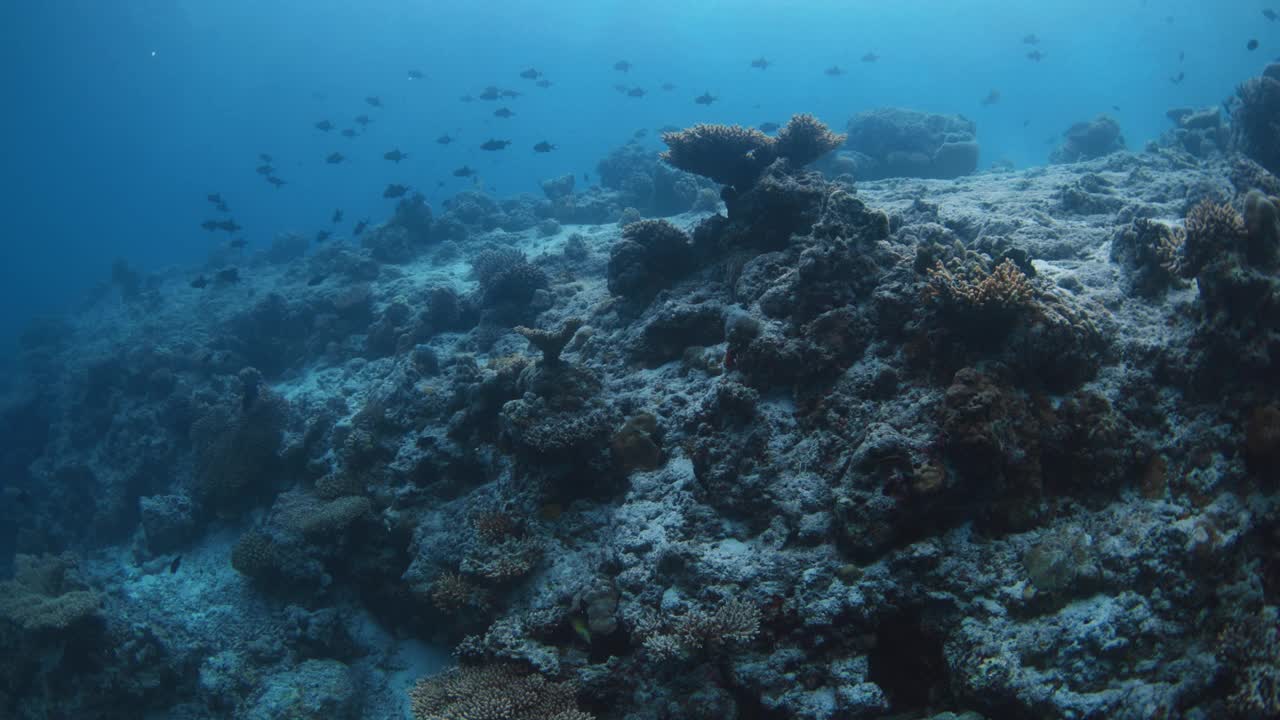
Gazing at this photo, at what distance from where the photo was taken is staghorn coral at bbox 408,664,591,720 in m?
4.30

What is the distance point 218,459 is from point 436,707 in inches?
379

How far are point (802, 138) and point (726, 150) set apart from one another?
4.09 feet

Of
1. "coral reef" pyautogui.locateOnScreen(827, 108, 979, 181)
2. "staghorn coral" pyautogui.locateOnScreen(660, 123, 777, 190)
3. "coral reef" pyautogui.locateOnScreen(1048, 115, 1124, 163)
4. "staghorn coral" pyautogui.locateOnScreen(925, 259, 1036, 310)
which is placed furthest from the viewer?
"coral reef" pyautogui.locateOnScreen(1048, 115, 1124, 163)

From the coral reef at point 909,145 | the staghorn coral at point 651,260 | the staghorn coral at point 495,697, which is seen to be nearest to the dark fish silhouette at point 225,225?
the staghorn coral at point 651,260

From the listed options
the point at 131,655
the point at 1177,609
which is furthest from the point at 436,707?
the point at 131,655

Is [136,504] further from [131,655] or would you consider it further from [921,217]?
[921,217]

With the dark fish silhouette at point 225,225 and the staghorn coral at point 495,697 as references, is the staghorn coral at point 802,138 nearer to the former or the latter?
the staghorn coral at point 495,697

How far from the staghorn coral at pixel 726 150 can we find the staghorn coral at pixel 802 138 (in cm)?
20

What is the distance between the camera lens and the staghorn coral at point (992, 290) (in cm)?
458

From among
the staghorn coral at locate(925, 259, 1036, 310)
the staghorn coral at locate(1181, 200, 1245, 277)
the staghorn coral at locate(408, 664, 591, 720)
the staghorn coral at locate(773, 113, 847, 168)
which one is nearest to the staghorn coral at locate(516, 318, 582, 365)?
the staghorn coral at locate(408, 664, 591, 720)

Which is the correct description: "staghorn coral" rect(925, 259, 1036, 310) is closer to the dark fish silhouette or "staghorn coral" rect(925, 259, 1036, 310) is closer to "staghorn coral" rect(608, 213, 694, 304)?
"staghorn coral" rect(608, 213, 694, 304)

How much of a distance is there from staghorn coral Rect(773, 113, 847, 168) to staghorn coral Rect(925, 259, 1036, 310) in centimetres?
507

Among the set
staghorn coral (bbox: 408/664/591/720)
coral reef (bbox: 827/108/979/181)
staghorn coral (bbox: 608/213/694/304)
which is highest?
coral reef (bbox: 827/108/979/181)

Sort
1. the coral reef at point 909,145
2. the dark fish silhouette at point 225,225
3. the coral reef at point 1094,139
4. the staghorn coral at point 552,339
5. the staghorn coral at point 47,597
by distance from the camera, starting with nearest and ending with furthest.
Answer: the staghorn coral at point 552,339
the staghorn coral at point 47,597
the dark fish silhouette at point 225,225
the coral reef at point 909,145
the coral reef at point 1094,139
